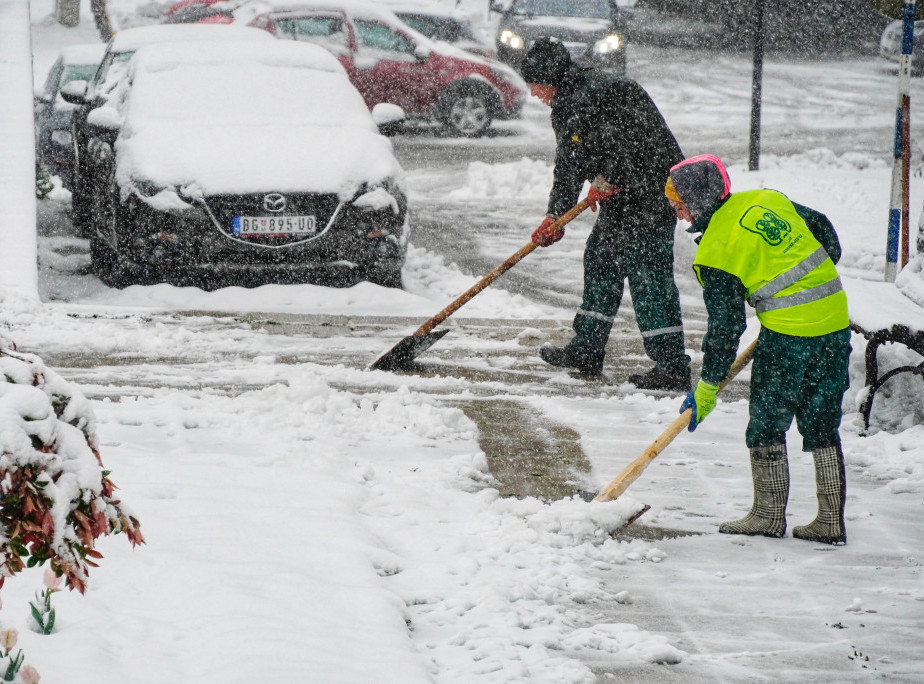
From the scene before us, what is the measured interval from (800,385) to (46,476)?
284 cm

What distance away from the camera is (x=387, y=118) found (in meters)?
9.13

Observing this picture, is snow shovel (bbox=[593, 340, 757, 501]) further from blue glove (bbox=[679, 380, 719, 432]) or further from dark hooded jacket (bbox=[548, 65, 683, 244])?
dark hooded jacket (bbox=[548, 65, 683, 244])

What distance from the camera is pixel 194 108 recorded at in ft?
28.8

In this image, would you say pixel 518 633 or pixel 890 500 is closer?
pixel 518 633

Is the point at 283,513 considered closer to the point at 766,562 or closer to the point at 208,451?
the point at 208,451

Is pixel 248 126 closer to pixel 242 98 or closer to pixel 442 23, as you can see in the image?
pixel 242 98

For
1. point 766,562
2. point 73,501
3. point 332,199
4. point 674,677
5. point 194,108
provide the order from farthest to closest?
point 194,108 → point 332,199 → point 766,562 → point 674,677 → point 73,501

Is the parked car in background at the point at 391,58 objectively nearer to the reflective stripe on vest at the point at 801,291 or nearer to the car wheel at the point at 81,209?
the car wheel at the point at 81,209

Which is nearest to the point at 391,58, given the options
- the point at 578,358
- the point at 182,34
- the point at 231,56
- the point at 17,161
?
the point at 182,34

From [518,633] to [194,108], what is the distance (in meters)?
6.16

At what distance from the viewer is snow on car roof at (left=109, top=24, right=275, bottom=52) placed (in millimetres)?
10359

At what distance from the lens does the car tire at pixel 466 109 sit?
1641 centimetres

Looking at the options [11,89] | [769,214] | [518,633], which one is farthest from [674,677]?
[11,89]

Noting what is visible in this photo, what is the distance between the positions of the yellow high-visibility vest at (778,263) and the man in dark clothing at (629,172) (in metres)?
2.03
